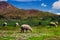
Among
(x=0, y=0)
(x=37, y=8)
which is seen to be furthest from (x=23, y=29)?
(x=0, y=0)

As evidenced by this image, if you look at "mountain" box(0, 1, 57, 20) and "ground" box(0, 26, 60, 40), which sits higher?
"mountain" box(0, 1, 57, 20)

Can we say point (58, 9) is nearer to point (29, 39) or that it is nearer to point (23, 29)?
point (23, 29)

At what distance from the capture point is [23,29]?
19.8 metres

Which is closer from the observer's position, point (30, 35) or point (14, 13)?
point (30, 35)

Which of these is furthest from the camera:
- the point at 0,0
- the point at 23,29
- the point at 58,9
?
the point at 0,0

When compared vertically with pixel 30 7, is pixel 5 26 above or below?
below

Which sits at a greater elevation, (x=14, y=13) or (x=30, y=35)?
(x=14, y=13)

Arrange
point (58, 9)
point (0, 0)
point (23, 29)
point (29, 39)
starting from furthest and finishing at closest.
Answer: point (0, 0)
point (58, 9)
point (23, 29)
point (29, 39)

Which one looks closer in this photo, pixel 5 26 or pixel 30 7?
pixel 30 7

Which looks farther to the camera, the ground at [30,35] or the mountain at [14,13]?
the mountain at [14,13]

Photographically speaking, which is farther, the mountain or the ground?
the mountain

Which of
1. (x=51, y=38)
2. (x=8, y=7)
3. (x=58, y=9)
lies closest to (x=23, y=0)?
(x=8, y=7)

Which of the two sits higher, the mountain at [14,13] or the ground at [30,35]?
the mountain at [14,13]

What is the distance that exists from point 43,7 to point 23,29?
3.73 m
